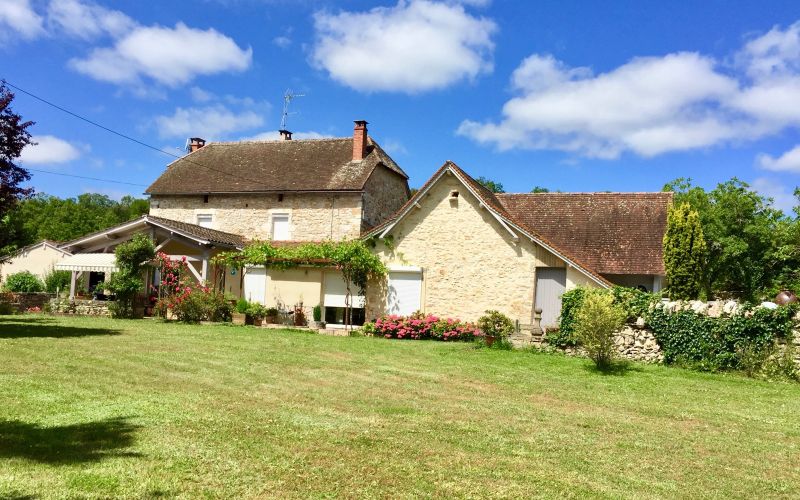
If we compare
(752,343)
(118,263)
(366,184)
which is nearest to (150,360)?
(118,263)

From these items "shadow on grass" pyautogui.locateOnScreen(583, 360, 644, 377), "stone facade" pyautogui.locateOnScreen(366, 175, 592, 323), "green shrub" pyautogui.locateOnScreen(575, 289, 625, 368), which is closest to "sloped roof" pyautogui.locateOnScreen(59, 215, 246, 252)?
"stone facade" pyautogui.locateOnScreen(366, 175, 592, 323)

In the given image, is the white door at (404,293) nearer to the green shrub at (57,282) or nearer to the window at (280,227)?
the window at (280,227)

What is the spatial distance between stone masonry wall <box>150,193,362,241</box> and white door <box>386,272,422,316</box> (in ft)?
14.4

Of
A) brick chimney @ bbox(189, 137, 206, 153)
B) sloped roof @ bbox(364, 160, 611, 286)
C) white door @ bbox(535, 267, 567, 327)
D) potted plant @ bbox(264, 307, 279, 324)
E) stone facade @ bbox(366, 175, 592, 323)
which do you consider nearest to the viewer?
sloped roof @ bbox(364, 160, 611, 286)

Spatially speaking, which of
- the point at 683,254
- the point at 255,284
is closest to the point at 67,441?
the point at 255,284

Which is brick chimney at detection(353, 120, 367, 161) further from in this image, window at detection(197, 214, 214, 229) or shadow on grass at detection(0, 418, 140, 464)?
shadow on grass at detection(0, 418, 140, 464)

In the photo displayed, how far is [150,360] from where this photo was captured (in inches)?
469

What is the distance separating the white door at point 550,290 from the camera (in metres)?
20.0

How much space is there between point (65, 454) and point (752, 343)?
14239 millimetres

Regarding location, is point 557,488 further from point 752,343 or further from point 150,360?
point 752,343

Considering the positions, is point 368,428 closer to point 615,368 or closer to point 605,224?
point 615,368

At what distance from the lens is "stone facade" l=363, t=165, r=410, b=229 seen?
26.9 m

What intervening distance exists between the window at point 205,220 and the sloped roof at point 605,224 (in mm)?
13860

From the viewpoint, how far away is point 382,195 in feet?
93.7
